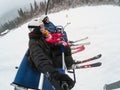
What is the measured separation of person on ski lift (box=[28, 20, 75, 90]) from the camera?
3.33m

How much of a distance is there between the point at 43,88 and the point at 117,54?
479 cm

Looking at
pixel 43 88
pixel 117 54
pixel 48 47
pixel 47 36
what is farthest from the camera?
pixel 117 54

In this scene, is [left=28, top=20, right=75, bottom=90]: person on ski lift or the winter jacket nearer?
[left=28, top=20, right=75, bottom=90]: person on ski lift

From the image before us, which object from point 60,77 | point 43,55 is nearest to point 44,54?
point 43,55

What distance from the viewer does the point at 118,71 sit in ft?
25.0

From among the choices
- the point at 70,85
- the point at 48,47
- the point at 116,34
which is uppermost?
the point at 116,34

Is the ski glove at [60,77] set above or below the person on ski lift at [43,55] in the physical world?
below

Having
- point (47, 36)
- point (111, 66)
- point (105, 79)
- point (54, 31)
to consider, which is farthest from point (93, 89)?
point (47, 36)

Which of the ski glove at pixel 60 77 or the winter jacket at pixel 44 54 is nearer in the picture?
the ski glove at pixel 60 77

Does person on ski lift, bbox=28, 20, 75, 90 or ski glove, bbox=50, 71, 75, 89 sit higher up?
person on ski lift, bbox=28, 20, 75, 90

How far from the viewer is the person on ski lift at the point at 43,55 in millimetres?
3332

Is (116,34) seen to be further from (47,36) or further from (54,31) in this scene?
(47,36)

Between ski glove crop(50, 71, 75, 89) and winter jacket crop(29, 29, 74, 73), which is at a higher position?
winter jacket crop(29, 29, 74, 73)

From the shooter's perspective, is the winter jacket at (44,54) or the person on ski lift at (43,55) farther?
the winter jacket at (44,54)
